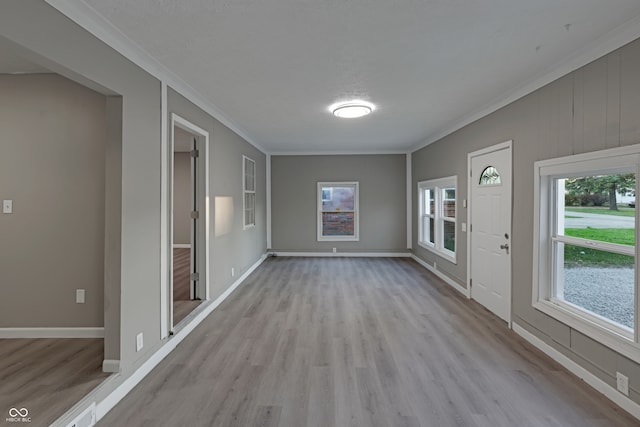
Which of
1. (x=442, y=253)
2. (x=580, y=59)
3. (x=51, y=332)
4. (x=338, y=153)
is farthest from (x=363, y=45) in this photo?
(x=338, y=153)

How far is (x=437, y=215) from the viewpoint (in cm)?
605

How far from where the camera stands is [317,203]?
783cm

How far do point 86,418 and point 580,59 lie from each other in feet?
14.5

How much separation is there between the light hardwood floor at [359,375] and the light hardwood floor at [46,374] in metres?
0.33

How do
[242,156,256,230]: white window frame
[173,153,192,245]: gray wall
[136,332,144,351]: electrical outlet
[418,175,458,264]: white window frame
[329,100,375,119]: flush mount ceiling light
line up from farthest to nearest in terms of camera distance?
1. [173,153,192,245]: gray wall
2. [242,156,256,230]: white window frame
3. [418,175,458,264]: white window frame
4. [329,100,375,119]: flush mount ceiling light
5. [136,332,144,351]: electrical outlet

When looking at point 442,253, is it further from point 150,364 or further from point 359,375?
point 150,364

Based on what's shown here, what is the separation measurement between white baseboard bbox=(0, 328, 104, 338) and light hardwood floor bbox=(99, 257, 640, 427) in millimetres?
913

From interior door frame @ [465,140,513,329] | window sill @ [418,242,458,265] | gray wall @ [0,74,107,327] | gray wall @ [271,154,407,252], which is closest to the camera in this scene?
gray wall @ [0,74,107,327]

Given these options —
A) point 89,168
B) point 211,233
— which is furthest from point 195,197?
point 89,168

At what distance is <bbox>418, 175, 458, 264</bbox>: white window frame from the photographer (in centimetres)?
526

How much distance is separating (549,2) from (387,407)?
2811 millimetres

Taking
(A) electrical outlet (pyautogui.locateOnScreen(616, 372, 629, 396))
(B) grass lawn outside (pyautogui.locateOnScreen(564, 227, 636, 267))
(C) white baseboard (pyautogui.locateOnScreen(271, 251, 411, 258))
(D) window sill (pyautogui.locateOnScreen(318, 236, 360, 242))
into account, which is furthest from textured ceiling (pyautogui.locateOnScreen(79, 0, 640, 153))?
(C) white baseboard (pyautogui.locateOnScreen(271, 251, 411, 258))

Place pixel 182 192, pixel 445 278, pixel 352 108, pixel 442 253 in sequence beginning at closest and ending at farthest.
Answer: pixel 352 108, pixel 445 278, pixel 442 253, pixel 182 192

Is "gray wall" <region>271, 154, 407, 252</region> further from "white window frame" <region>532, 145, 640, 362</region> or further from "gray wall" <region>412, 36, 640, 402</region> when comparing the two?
"white window frame" <region>532, 145, 640, 362</region>
